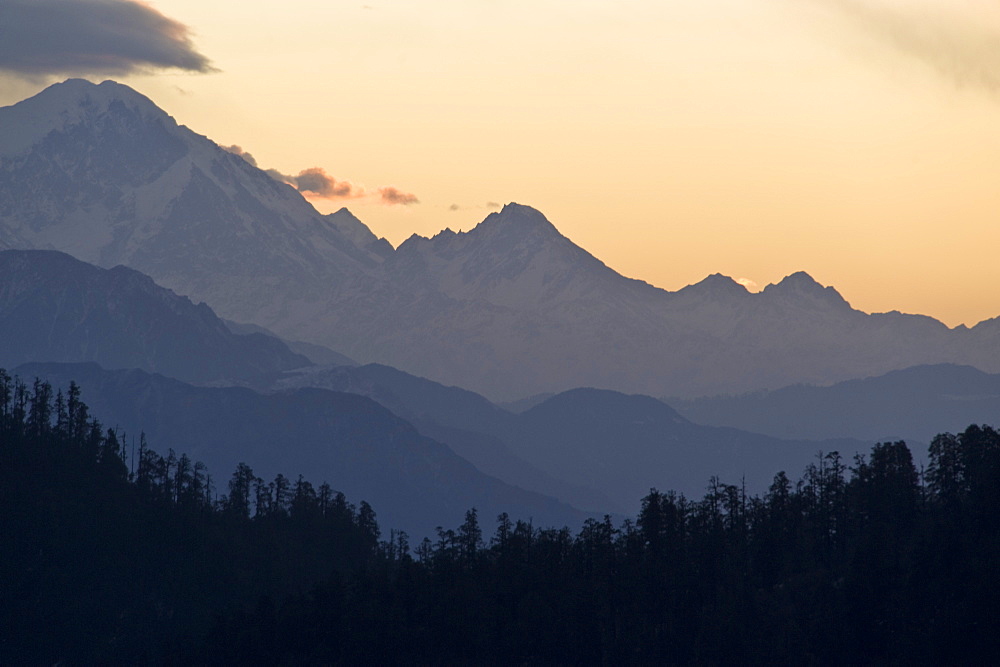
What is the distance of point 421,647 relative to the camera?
566ft

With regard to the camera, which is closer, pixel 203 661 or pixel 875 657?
pixel 875 657

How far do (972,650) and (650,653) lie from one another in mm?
34142

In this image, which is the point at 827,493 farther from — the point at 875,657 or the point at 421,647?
the point at 421,647

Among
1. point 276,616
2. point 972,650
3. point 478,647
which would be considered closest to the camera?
point 972,650

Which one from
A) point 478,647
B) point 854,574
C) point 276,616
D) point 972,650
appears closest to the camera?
point 972,650

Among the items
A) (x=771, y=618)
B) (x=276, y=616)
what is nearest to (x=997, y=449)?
(x=771, y=618)

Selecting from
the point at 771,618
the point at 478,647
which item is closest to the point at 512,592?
the point at 478,647

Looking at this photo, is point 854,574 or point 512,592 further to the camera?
point 512,592

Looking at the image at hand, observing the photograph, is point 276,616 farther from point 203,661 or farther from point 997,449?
point 997,449

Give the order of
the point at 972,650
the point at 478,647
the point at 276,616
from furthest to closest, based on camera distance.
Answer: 1. the point at 276,616
2. the point at 478,647
3. the point at 972,650

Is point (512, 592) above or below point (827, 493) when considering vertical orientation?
below

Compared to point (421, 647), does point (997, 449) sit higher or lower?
higher

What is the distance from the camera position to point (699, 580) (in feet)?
561

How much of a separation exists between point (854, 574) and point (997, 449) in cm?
2436
